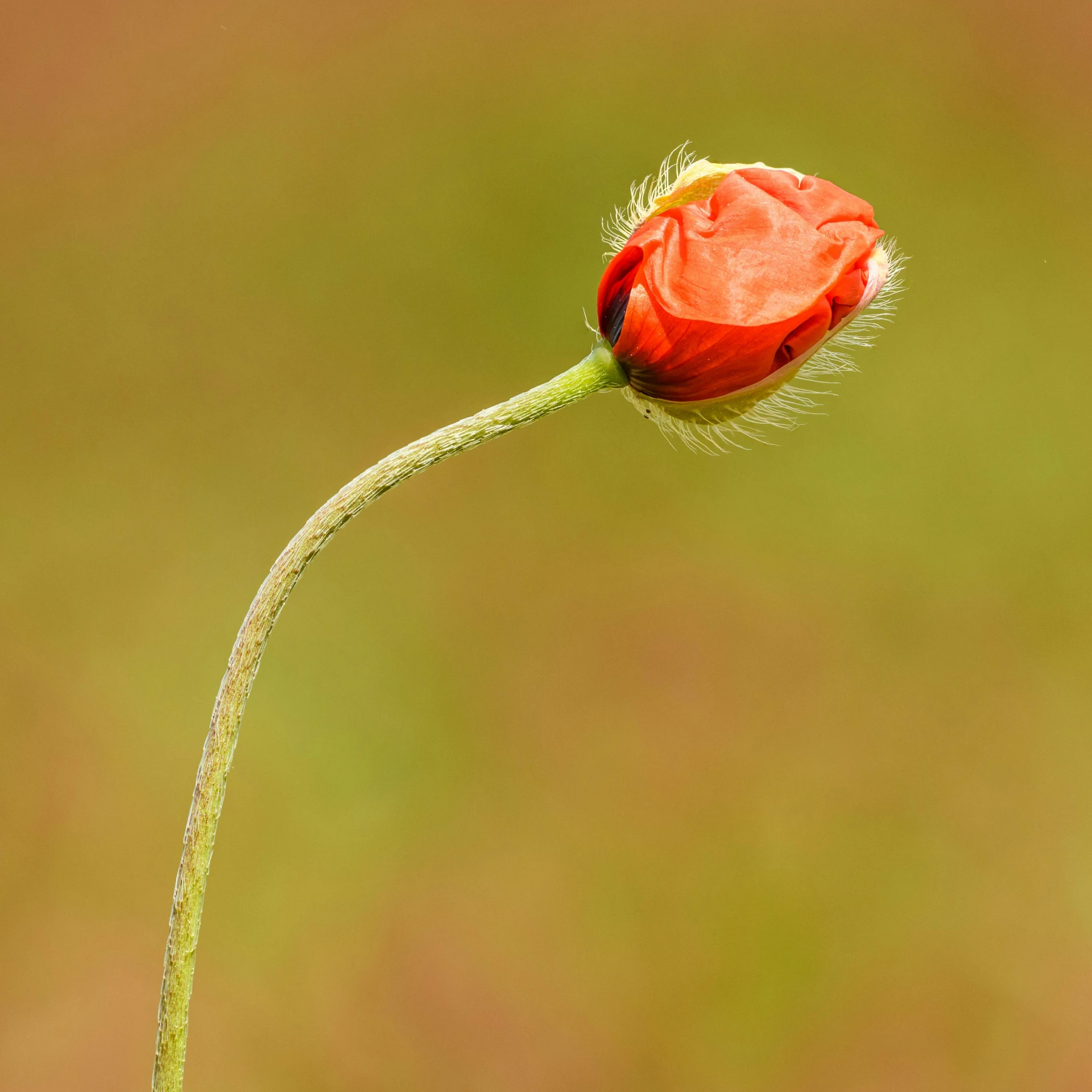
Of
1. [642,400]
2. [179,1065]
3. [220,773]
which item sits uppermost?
[642,400]

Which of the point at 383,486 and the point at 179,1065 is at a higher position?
the point at 383,486

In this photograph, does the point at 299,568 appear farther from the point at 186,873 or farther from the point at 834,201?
the point at 834,201

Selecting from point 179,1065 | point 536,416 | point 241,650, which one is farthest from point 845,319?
point 179,1065

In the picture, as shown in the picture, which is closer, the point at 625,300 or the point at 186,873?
the point at 186,873
